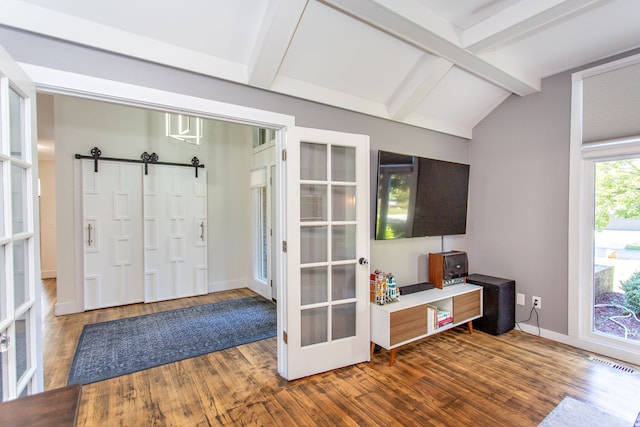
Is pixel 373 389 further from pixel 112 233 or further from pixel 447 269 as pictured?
pixel 112 233

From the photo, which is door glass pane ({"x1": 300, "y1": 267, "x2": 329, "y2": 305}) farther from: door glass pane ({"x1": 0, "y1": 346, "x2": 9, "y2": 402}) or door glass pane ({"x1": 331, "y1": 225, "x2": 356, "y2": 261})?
door glass pane ({"x1": 0, "y1": 346, "x2": 9, "y2": 402})

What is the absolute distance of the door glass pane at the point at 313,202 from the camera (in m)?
2.49

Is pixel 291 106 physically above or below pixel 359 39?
below

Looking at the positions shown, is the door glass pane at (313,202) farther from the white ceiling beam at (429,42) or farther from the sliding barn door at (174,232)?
the sliding barn door at (174,232)

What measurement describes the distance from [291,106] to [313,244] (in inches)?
46.6

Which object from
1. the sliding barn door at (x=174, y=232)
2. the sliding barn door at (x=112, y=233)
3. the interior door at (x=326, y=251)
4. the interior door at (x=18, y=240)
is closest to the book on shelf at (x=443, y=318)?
the interior door at (x=326, y=251)

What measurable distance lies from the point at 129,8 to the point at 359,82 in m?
1.78

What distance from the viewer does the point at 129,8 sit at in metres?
1.74

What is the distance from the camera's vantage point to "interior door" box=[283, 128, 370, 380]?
242 centimetres

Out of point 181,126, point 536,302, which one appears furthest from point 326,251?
point 536,302

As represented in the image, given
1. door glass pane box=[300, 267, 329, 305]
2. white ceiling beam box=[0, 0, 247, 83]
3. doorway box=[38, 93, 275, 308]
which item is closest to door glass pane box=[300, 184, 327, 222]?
door glass pane box=[300, 267, 329, 305]

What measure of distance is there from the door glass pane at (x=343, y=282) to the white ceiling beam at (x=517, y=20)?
211 cm

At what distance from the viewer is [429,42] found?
2369 millimetres

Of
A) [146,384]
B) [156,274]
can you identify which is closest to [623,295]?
[146,384]
